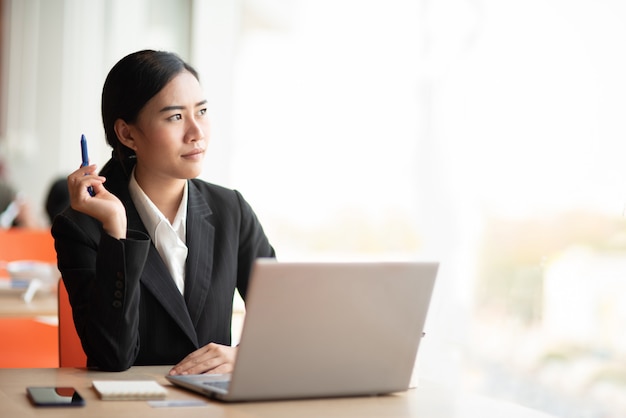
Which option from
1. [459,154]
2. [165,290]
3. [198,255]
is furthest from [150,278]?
[459,154]

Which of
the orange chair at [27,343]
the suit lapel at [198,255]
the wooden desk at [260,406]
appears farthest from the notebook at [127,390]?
the orange chair at [27,343]

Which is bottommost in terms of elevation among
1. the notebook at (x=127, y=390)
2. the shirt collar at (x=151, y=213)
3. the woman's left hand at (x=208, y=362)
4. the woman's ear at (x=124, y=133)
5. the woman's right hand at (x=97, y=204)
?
the woman's left hand at (x=208, y=362)

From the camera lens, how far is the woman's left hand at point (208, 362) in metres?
1.76

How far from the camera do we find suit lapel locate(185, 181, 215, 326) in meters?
2.11

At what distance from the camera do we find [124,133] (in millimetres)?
2189

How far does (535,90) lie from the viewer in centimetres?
344

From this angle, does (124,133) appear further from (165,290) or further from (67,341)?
(67,341)

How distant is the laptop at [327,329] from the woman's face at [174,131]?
2.11ft

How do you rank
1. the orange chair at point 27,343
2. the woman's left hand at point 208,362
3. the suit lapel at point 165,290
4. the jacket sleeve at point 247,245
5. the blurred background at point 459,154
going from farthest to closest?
the blurred background at point 459,154
the orange chair at point 27,343
the jacket sleeve at point 247,245
the suit lapel at point 165,290
the woman's left hand at point 208,362

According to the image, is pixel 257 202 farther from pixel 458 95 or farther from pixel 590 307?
pixel 590 307

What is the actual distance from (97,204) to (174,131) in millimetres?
276

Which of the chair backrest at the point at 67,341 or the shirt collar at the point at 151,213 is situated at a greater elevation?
the shirt collar at the point at 151,213

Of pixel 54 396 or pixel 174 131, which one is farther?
pixel 174 131

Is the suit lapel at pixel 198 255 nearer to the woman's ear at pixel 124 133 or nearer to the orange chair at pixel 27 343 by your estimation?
the woman's ear at pixel 124 133
